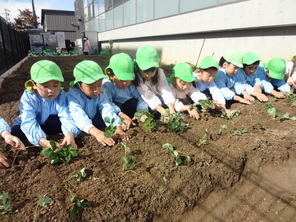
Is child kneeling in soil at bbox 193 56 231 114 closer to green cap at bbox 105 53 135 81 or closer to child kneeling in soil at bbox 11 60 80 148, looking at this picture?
green cap at bbox 105 53 135 81

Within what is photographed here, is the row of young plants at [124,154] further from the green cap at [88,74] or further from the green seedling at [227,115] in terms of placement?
the green cap at [88,74]

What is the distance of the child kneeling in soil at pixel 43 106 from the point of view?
1.87 metres

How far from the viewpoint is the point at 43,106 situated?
2.14 meters

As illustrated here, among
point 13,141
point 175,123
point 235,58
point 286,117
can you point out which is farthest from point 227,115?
point 13,141

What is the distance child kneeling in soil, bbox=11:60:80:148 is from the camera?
187 cm

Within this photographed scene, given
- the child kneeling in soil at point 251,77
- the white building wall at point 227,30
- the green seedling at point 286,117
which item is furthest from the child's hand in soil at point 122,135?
the white building wall at point 227,30

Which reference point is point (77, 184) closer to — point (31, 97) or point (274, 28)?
point (31, 97)

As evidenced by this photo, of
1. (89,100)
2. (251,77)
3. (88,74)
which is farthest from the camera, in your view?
(251,77)

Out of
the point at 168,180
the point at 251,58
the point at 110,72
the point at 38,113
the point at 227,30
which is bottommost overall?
the point at 168,180

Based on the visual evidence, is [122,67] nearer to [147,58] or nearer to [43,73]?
[147,58]

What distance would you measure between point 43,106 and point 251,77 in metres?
3.43

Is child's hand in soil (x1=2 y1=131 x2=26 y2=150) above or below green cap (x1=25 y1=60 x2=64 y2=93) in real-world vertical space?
below

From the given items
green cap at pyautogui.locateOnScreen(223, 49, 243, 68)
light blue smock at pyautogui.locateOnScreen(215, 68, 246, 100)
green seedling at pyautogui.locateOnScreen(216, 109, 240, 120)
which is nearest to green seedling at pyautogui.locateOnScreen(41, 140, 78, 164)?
green seedling at pyautogui.locateOnScreen(216, 109, 240, 120)

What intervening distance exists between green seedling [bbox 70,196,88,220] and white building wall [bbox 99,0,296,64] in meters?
5.01
